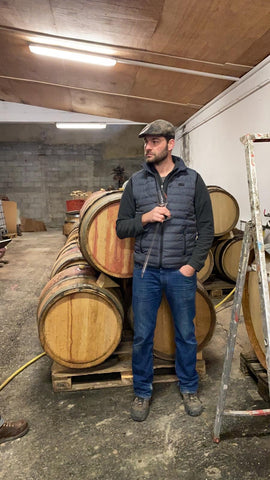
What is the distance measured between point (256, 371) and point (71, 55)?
5.09 meters

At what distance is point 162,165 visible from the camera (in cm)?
235

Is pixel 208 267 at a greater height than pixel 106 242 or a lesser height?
lesser

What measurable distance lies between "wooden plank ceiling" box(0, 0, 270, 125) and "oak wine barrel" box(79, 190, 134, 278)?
2.17 metres

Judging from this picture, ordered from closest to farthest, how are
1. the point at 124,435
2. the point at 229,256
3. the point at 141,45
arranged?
the point at 124,435 → the point at 141,45 → the point at 229,256

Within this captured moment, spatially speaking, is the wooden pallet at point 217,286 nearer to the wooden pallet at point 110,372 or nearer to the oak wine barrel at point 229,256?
the oak wine barrel at point 229,256

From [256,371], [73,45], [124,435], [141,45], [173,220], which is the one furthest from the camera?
[73,45]

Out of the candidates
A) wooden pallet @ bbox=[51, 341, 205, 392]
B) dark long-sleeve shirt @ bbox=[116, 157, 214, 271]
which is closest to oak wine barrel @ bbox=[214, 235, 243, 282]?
wooden pallet @ bbox=[51, 341, 205, 392]

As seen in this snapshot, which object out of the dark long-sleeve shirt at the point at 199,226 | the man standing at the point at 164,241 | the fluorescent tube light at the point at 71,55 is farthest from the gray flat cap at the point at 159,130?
the fluorescent tube light at the point at 71,55

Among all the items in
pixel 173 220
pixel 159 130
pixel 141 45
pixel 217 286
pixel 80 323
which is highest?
pixel 141 45

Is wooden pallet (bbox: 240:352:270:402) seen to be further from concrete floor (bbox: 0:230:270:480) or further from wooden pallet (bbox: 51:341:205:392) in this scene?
wooden pallet (bbox: 51:341:205:392)

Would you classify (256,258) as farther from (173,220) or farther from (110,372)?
(110,372)

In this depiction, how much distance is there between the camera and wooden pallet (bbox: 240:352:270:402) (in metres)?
2.44

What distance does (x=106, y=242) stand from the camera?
2.66 metres

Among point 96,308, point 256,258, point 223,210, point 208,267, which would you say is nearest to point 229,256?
point 208,267
